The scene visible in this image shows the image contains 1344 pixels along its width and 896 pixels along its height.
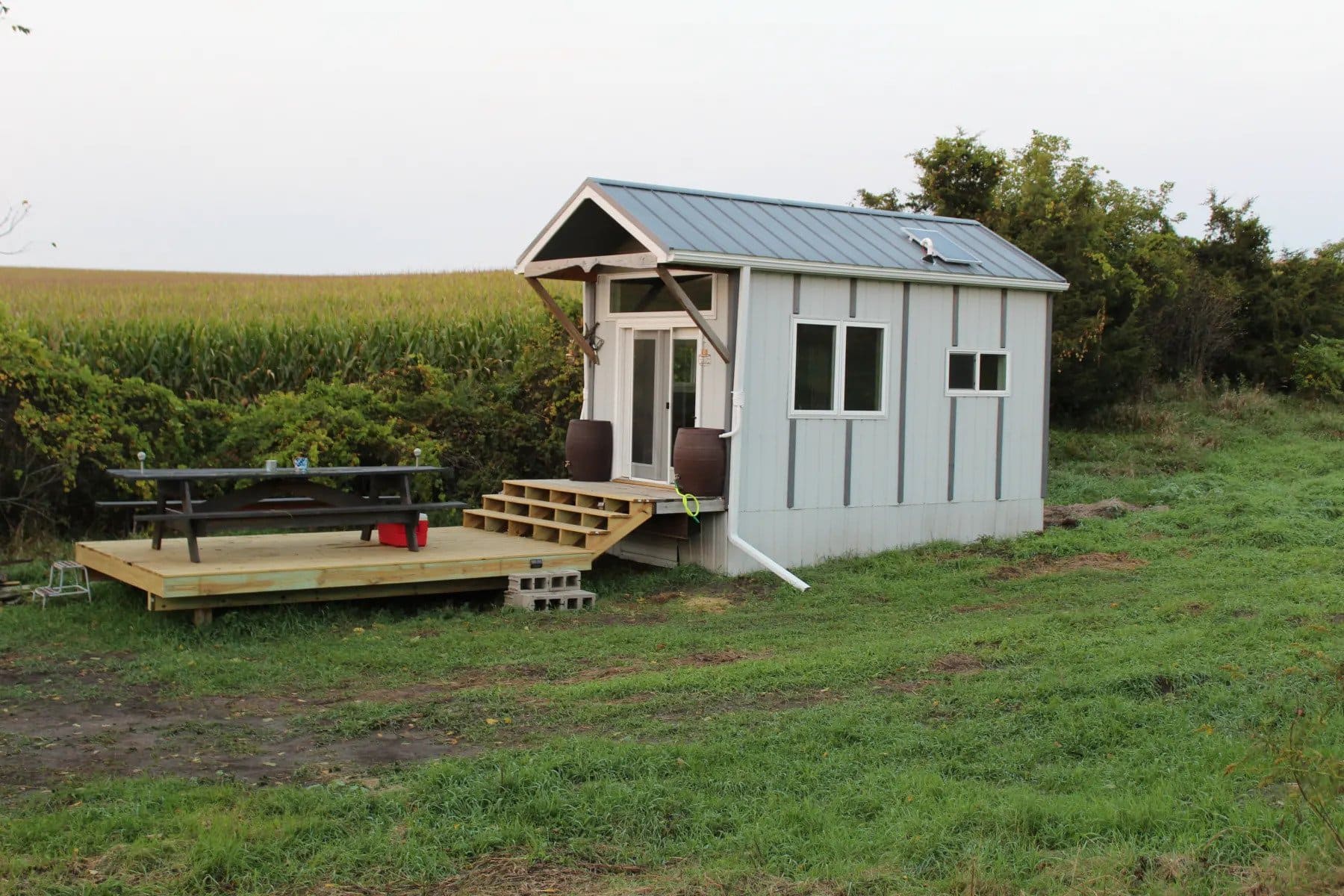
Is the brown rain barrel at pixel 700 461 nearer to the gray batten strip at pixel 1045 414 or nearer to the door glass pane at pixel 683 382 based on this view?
the door glass pane at pixel 683 382

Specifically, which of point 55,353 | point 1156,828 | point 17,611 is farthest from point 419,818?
point 55,353

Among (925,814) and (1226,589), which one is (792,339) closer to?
(1226,589)

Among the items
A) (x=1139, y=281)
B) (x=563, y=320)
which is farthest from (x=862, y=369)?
(x=1139, y=281)

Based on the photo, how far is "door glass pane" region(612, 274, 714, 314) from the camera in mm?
13078

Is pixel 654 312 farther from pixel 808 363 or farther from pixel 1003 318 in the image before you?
pixel 1003 318

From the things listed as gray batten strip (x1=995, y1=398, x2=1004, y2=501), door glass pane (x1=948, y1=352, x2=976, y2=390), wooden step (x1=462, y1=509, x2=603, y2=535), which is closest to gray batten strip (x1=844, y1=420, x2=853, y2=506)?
door glass pane (x1=948, y1=352, x2=976, y2=390)

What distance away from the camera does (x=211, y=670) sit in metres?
8.62

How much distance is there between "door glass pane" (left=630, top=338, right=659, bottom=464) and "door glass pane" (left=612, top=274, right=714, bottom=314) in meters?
0.39

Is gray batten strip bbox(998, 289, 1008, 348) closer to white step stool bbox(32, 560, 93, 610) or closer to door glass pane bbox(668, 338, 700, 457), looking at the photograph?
door glass pane bbox(668, 338, 700, 457)

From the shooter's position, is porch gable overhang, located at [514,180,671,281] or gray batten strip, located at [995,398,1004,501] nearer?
porch gable overhang, located at [514,180,671,281]

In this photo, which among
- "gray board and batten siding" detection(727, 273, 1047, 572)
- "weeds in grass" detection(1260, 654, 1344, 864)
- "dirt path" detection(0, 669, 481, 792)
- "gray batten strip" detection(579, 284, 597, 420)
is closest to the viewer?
"weeds in grass" detection(1260, 654, 1344, 864)

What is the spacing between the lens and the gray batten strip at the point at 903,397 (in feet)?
45.8

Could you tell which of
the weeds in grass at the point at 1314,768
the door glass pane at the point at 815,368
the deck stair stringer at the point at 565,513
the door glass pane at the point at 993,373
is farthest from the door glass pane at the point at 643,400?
the weeds in grass at the point at 1314,768

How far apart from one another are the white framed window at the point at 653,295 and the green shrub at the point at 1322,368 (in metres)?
17.6
